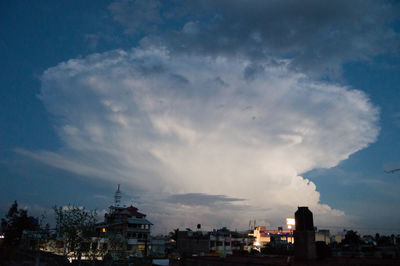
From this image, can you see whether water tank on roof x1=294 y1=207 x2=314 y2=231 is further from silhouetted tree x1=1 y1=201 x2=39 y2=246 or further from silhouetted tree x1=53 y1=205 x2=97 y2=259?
silhouetted tree x1=1 y1=201 x2=39 y2=246

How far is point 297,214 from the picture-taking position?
29.8m

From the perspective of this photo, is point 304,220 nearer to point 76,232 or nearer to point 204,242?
point 76,232

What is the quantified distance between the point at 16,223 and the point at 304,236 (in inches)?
3556

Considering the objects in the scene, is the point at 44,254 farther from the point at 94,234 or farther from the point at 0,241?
the point at 0,241

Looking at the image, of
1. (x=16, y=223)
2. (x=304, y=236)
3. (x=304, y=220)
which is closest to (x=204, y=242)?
(x=16, y=223)

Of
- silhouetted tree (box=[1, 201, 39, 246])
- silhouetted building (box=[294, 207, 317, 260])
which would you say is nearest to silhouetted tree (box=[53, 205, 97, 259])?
silhouetted building (box=[294, 207, 317, 260])

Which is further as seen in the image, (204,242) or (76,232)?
(204,242)

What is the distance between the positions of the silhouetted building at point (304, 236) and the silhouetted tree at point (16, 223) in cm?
8259

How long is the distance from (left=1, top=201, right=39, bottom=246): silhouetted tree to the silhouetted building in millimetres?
82588

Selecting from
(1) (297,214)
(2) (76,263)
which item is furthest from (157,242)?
(1) (297,214)

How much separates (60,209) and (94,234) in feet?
15.5

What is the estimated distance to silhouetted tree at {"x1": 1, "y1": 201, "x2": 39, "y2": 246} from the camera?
86375 mm

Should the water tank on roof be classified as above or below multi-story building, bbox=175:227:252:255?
above

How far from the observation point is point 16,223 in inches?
3482
